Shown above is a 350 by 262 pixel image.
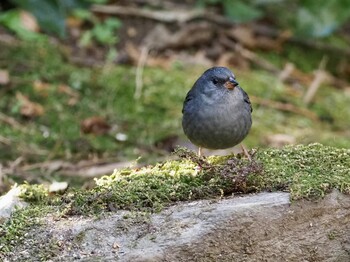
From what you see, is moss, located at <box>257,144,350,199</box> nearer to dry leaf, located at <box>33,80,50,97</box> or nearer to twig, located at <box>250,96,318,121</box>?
twig, located at <box>250,96,318,121</box>

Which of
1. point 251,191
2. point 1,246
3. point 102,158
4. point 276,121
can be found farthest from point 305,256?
point 276,121

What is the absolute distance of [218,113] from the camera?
3.94 meters

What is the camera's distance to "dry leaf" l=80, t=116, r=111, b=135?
20.8ft

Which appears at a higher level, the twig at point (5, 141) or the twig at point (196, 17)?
the twig at point (196, 17)

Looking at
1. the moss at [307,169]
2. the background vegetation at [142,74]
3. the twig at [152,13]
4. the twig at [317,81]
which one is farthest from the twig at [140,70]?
the moss at [307,169]

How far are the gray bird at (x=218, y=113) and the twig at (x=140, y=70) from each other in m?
2.82

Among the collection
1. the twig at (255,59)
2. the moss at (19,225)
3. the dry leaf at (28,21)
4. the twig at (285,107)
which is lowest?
the twig at (285,107)

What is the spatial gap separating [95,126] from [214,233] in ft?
10.3

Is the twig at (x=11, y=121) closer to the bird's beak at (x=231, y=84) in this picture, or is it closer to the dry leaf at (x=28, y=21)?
the dry leaf at (x=28, y=21)

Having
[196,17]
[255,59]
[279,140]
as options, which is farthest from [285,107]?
[196,17]

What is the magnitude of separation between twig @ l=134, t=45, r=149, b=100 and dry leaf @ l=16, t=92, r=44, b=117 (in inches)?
34.7

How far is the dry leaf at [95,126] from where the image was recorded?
6.35m

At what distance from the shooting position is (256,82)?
7363 mm

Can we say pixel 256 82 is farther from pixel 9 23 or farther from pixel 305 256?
pixel 305 256
